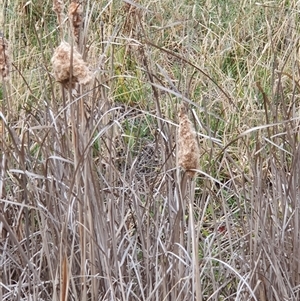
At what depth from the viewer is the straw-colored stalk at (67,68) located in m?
1.04

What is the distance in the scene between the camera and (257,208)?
5.03 feet

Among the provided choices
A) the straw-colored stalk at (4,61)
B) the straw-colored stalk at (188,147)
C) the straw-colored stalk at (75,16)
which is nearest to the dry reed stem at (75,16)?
the straw-colored stalk at (75,16)

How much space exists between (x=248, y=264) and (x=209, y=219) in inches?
30.4

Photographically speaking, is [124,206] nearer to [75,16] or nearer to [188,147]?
[75,16]

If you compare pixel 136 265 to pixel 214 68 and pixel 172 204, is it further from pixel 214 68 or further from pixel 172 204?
pixel 214 68

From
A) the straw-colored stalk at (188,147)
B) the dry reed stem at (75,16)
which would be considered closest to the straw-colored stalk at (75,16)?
the dry reed stem at (75,16)

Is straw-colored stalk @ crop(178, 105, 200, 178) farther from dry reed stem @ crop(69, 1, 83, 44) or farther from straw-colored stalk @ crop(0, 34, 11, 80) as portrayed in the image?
straw-colored stalk @ crop(0, 34, 11, 80)

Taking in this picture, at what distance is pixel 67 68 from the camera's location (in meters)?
1.04

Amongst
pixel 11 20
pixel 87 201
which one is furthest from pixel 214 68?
pixel 87 201

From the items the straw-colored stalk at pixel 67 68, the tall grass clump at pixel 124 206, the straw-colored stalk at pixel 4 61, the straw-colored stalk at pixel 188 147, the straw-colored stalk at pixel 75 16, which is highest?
the straw-colored stalk at pixel 75 16

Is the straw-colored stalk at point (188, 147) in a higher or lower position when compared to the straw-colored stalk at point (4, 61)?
lower

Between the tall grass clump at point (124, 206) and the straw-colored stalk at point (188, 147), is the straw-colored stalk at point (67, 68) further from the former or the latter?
the straw-colored stalk at point (188, 147)

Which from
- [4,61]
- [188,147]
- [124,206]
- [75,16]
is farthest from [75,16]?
[124,206]

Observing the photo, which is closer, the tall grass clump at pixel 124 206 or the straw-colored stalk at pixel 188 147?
the straw-colored stalk at pixel 188 147
